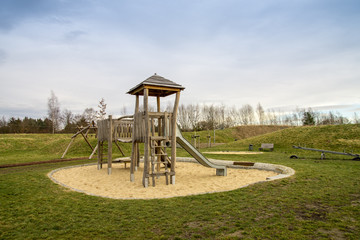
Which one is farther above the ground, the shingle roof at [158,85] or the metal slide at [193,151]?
the shingle roof at [158,85]

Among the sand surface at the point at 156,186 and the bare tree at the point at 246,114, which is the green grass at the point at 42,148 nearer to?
the sand surface at the point at 156,186

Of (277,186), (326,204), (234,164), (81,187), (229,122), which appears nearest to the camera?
(326,204)

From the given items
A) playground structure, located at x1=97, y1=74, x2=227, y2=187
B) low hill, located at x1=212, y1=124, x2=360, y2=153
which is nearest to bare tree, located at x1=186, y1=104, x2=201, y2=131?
low hill, located at x1=212, y1=124, x2=360, y2=153

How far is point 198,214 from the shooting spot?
541 cm

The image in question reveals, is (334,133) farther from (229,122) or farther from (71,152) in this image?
(229,122)

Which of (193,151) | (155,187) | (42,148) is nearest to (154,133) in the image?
(193,151)

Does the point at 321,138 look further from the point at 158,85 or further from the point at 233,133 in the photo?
the point at 233,133

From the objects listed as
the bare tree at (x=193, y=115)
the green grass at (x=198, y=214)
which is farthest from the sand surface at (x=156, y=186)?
the bare tree at (x=193, y=115)

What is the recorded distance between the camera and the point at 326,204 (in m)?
5.79

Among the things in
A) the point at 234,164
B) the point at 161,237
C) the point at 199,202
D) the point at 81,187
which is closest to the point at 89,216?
the point at 161,237

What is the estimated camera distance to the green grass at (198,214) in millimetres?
4430

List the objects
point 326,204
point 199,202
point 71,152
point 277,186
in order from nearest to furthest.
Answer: point 326,204
point 199,202
point 277,186
point 71,152

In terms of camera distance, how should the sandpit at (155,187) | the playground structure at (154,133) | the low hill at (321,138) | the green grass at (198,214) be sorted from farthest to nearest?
the low hill at (321,138)
the playground structure at (154,133)
the sandpit at (155,187)
the green grass at (198,214)

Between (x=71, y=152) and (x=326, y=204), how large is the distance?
72.7 feet
